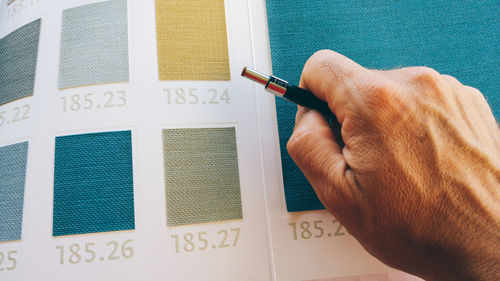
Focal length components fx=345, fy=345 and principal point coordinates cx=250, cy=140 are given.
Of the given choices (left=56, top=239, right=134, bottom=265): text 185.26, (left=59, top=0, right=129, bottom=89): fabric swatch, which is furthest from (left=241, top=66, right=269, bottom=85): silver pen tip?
(left=56, top=239, right=134, bottom=265): text 185.26

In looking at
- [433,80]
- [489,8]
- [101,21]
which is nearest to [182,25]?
[101,21]

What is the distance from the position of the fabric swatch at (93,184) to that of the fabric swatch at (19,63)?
15cm

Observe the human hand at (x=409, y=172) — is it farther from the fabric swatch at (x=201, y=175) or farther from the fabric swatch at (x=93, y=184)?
the fabric swatch at (x=93, y=184)

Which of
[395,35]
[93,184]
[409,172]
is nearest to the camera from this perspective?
[409,172]

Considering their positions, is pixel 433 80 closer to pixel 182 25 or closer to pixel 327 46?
pixel 327 46

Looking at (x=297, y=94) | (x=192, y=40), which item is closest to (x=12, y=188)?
(x=192, y=40)

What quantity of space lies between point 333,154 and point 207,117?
233 millimetres

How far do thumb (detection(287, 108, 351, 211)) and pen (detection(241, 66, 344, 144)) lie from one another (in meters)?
0.04

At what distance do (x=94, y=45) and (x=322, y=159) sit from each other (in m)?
0.46

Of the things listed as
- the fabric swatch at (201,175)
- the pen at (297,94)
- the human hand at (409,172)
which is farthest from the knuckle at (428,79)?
the fabric swatch at (201,175)

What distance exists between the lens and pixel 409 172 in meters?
0.46

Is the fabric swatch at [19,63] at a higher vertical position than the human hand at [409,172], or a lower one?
higher

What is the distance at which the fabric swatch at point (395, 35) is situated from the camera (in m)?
0.67

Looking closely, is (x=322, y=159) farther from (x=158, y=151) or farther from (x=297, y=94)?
(x=158, y=151)
